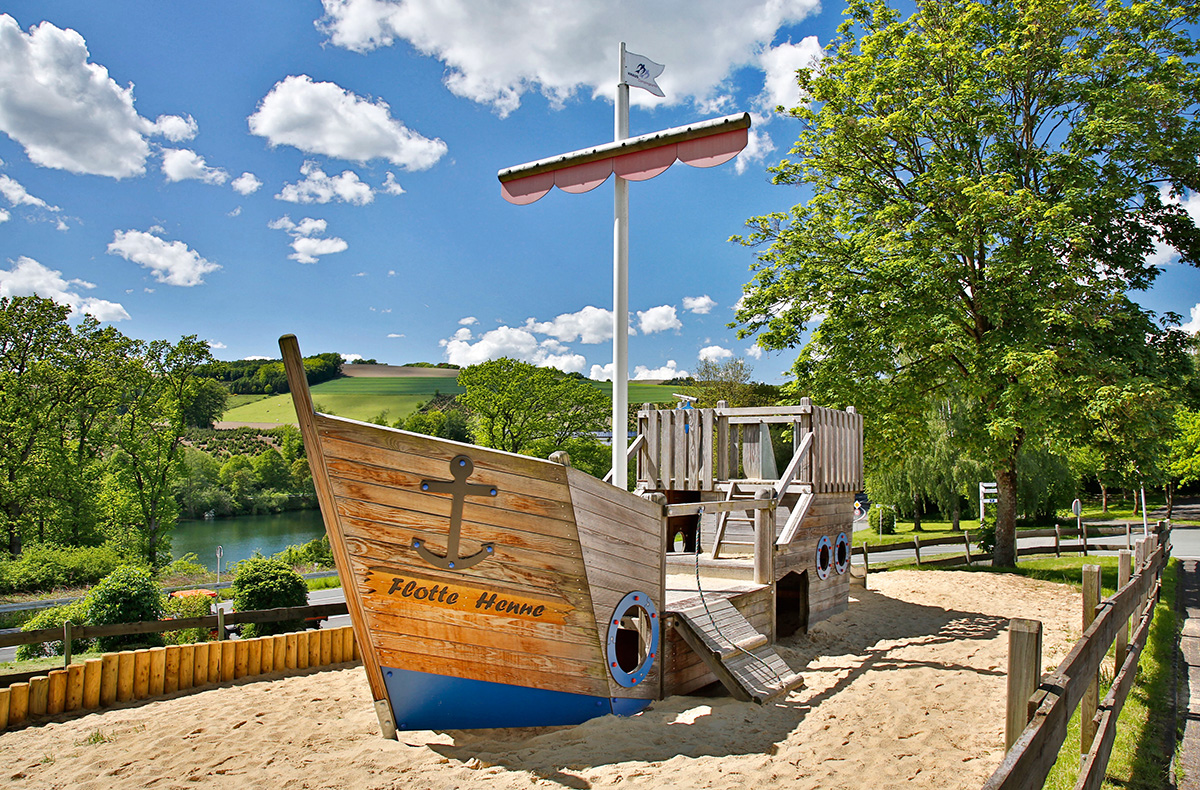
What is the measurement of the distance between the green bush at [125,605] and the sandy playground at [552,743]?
232 centimetres

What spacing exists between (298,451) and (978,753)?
71259mm

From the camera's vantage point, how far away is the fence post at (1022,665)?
9.43ft

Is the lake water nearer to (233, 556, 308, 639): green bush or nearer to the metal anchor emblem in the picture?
(233, 556, 308, 639): green bush

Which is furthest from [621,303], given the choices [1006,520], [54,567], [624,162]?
[54,567]

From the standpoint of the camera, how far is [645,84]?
7.58 metres

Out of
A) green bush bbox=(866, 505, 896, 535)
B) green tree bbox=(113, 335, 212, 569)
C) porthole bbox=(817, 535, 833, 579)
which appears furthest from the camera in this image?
green bush bbox=(866, 505, 896, 535)

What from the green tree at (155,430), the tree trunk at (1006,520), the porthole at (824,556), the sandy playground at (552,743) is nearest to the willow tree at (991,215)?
the tree trunk at (1006,520)

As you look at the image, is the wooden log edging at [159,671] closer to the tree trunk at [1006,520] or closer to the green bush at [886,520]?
the tree trunk at [1006,520]

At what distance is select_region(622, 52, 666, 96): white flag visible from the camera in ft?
24.6

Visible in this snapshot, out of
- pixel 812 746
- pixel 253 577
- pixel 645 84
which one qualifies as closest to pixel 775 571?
pixel 812 746

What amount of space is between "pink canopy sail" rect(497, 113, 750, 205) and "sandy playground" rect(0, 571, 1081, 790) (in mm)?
5312

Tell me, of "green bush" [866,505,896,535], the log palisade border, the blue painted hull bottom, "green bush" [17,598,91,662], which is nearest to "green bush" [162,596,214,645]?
"green bush" [17,598,91,662]

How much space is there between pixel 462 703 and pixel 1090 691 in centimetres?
424

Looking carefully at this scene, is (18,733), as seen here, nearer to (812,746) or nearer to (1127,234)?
(812,746)
